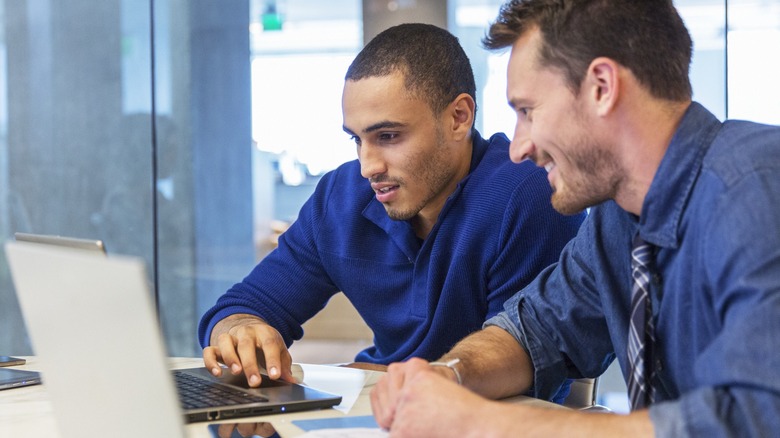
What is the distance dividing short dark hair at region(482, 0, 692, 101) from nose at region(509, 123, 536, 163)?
12 centimetres

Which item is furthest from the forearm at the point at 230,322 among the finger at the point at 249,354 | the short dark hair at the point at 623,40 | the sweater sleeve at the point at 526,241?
the short dark hair at the point at 623,40

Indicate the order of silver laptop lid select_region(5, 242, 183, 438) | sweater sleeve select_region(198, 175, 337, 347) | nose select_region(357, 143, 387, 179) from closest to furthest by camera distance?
silver laptop lid select_region(5, 242, 183, 438) → nose select_region(357, 143, 387, 179) → sweater sleeve select_region(198, 175, 337, 347)

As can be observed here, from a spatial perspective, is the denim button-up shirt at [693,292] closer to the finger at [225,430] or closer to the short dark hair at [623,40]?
the short dark hair at [623,40]

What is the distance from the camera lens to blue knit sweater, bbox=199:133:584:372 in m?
→ 1.83

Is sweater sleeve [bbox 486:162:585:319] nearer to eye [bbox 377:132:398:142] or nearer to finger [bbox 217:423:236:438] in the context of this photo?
eye [bbox 377:132:398:142]

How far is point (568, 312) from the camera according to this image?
1483 millimetres

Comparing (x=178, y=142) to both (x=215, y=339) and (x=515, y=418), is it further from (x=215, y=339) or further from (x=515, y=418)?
(x=515, y=418)

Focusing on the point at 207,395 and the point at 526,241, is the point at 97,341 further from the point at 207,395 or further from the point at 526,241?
the point at 526,241

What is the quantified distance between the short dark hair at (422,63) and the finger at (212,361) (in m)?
0.69

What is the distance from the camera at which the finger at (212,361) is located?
1505 mm

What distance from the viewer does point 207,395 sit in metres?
1.33

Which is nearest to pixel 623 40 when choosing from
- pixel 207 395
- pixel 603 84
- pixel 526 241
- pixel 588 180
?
pixel 603 84

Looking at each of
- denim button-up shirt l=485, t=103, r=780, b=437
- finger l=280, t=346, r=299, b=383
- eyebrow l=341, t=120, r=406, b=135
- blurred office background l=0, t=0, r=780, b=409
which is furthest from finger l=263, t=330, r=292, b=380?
blurred office background l=0, t=0, r=780, b=409

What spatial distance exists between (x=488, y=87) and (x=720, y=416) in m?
2.75
